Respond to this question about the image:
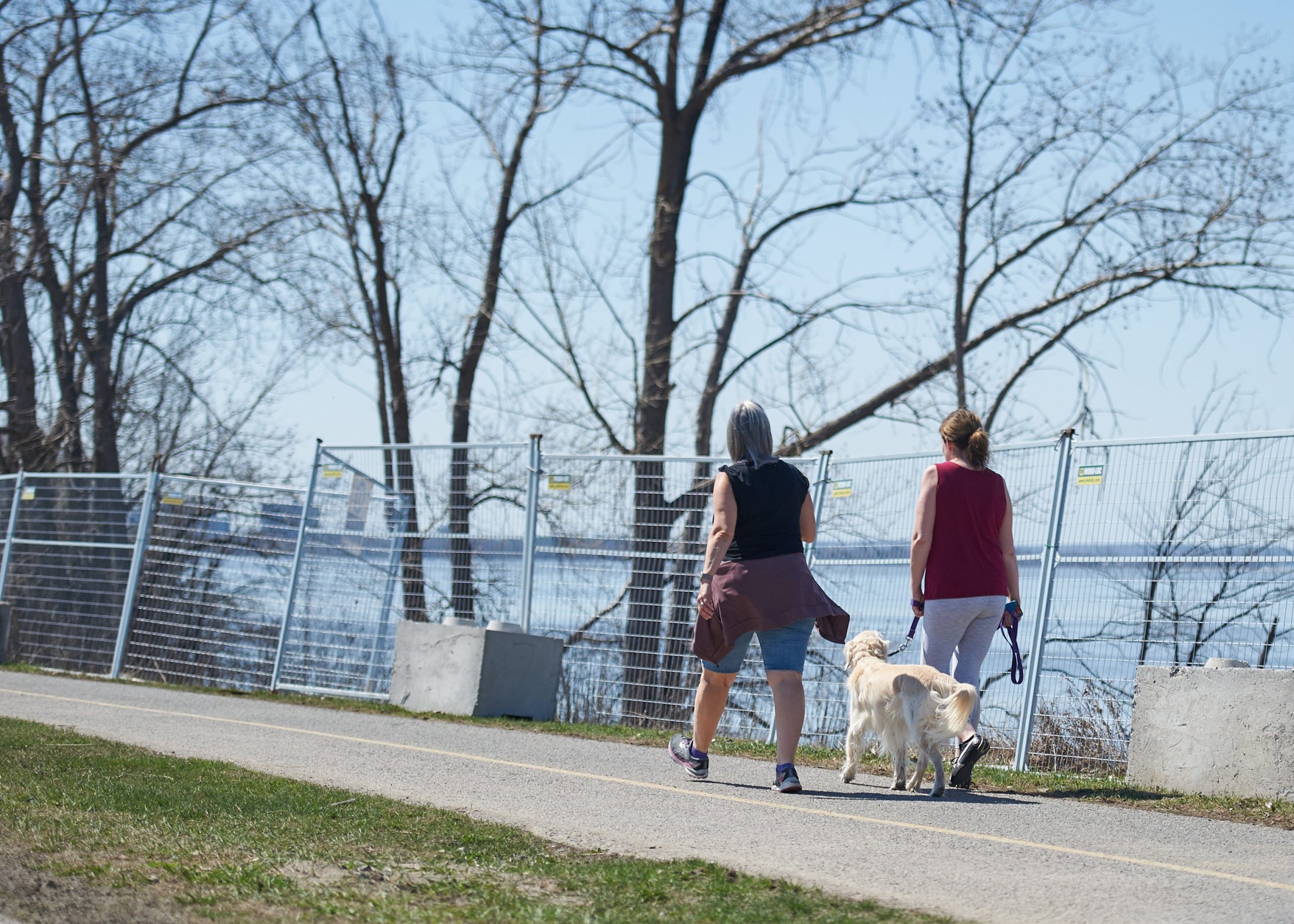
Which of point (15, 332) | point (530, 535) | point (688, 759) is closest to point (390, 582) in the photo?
point (530, 535)

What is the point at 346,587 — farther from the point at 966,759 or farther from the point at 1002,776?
the point at 966,759

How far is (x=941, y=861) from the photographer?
5238 mm

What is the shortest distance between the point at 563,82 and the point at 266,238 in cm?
674

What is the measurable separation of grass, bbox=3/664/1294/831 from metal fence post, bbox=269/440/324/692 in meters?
1.13

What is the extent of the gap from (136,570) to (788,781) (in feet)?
35.8

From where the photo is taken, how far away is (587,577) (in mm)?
12062

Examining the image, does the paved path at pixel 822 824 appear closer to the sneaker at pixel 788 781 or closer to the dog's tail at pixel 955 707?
the sneaker at pixel 788 781

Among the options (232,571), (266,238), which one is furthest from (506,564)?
(266,238)

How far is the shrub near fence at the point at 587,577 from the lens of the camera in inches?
334

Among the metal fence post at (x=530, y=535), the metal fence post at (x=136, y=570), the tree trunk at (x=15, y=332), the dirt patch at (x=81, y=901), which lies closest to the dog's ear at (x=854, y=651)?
the dirt patch at (x=81, y=901)

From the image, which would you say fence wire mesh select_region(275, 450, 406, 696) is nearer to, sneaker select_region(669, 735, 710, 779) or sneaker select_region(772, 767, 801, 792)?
sneaker select_region(669, 735, 710, 779)

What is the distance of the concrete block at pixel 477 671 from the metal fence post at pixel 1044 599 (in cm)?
420

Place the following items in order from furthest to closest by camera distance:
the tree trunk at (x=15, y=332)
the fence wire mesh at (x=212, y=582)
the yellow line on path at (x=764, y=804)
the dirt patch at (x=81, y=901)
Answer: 1. the tree trunk at (x=15, y=332)
2. the fence wire mesh at (x=212, y=582)
3. the yellow line on path at (x=764, y=804)
4. the dirt patch at (x=81, y=901)

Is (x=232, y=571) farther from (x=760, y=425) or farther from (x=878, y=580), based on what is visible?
(x=760, y=425)
